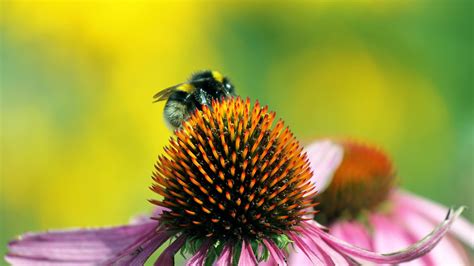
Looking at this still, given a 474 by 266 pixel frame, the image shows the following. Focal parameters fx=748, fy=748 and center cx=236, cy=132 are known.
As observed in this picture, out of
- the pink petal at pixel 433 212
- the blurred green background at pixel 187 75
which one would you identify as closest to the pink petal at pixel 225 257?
the pink petal at pixel 433 212

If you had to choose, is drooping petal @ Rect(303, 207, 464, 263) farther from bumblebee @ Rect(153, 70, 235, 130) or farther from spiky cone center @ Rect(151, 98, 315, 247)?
bumblebee @ Rect(153, 70, 235, 130)

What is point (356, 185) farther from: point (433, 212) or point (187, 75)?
point (187, 75)

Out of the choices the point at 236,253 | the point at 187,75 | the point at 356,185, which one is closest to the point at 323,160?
the point at 356,185

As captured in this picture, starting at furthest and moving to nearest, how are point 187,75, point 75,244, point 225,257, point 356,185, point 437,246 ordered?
1. point 187,75
2. point 356,185
3. point 437,246
4. point 75,244
5. point 225,257

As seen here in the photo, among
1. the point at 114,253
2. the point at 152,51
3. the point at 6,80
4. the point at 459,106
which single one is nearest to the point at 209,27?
the point at 152,51

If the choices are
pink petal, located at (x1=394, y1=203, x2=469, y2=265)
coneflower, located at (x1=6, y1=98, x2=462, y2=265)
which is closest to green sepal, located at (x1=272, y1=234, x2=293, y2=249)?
coneflower, located at (x1=6, y1=98, x2=462, y2=265)

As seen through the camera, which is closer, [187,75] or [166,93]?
[166,93]

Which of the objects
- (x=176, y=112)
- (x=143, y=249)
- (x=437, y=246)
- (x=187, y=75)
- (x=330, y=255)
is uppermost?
(x=187, y=75)
